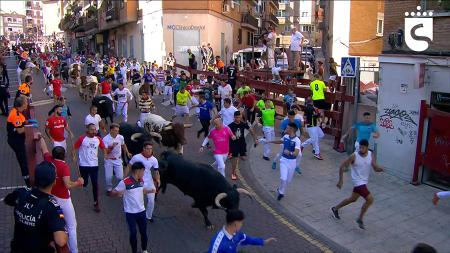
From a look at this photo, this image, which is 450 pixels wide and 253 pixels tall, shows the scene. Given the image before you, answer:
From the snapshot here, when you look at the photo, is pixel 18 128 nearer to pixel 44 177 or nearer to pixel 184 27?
pixel 44 177

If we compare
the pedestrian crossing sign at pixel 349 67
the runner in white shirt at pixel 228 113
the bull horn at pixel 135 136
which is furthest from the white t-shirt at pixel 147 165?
the pedestrian crossing sign at pixel 349 67

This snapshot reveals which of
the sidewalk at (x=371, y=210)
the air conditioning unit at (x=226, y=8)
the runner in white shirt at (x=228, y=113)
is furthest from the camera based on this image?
the air conditioning unit at (x=226, y=8)

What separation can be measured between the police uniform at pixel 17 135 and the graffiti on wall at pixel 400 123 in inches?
363

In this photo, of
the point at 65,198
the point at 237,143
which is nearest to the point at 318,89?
the point at 237,143

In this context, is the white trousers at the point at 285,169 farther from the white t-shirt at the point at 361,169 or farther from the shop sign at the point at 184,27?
the shop sign at the point at 184,27

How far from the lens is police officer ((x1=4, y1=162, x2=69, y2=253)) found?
4.48 m

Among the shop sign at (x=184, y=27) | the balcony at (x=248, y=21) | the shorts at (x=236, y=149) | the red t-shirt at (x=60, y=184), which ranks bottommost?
the shorts at (x=236, y=149)

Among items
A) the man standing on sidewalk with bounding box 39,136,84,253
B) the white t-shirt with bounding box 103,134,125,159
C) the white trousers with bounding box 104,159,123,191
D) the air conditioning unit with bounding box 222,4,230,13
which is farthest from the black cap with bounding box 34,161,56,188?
the air conditioning unit with bounding box 222,4,230,13

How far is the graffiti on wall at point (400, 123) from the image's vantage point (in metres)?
11.6

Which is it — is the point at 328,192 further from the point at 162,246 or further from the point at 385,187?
the point at 162,246

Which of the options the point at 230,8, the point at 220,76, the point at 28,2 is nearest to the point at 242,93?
the point at 220,76

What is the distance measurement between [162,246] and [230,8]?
112ft

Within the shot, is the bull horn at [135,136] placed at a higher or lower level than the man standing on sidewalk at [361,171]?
higher

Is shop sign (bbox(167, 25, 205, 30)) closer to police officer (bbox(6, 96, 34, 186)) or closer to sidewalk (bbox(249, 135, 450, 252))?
sidewalk (bbox(249, 135, 450, 252))
